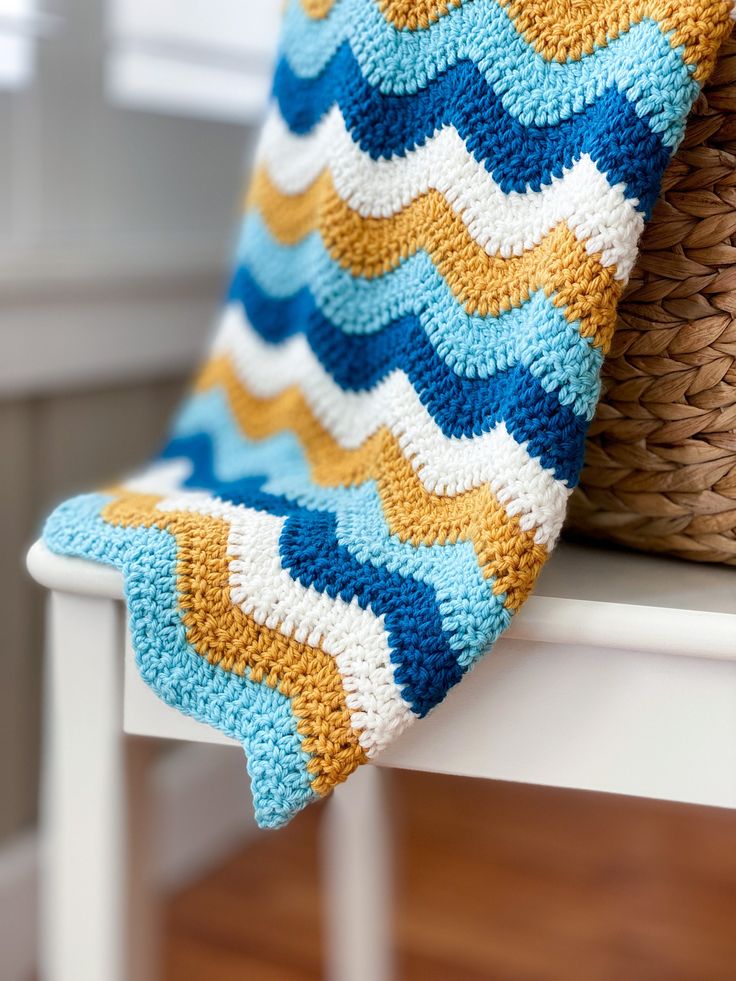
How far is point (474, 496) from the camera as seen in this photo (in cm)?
42

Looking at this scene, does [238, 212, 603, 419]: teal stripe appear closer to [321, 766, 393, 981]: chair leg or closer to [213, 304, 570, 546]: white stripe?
[213, 304, 570, 546]: white stripe

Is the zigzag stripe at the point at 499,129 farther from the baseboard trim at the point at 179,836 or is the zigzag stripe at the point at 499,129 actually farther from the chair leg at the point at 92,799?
the baseboard trim at the point at 179,836

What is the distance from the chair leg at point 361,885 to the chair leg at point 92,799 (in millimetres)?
306

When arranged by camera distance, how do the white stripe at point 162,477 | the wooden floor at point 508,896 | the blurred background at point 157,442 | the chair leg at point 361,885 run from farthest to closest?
the wooden floor at point 508,896 → the blurred background at point 157,442 → the chair leg at point 361,885 → the white stripe at point 162,477

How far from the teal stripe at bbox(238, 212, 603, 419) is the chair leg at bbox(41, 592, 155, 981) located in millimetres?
159

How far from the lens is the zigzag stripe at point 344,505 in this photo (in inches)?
15.6

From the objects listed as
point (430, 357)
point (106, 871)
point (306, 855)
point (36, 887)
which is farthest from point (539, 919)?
point (430, 357)

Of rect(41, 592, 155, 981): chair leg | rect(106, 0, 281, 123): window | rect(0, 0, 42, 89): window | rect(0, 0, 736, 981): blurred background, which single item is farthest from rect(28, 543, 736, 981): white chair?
rect(106, 0, 281, 123): window

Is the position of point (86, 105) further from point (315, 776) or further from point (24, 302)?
point (315, 776)

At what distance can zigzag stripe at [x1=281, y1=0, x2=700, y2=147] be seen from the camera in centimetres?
39

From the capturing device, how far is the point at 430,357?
1.45 feet

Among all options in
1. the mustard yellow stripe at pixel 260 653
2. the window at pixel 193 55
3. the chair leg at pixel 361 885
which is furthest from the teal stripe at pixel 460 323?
the window at pixel 193 55

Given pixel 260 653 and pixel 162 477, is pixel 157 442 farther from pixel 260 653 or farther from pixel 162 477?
pixel 260 653

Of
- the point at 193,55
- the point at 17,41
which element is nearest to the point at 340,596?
the point at 17,41
